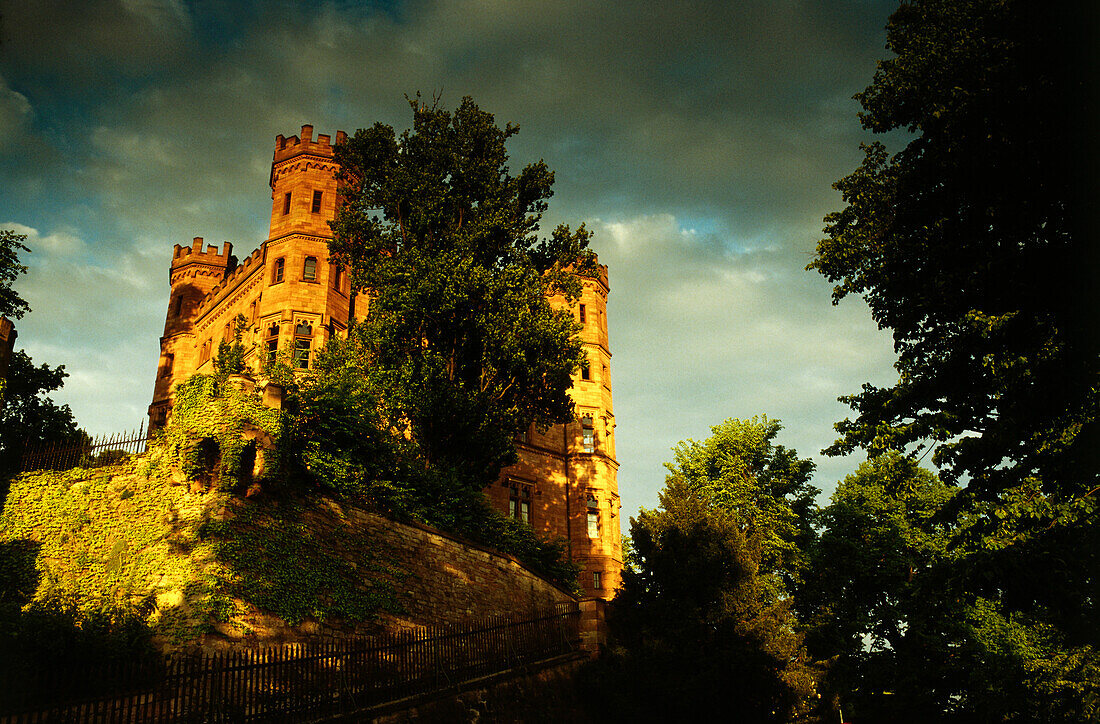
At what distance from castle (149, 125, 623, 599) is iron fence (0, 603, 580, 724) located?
615 inches

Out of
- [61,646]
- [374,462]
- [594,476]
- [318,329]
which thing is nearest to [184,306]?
[318,329]

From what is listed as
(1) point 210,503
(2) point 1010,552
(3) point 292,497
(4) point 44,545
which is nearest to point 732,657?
(2) point 1010,552

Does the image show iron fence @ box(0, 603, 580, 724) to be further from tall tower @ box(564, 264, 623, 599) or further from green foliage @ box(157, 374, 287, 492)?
tall tower @ box(564, 264, 623, 599)

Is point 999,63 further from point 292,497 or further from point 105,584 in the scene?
point 105,584

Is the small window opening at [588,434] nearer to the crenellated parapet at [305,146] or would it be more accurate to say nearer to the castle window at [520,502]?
the castle window at [520,502]

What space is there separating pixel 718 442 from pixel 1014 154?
22.3 meters

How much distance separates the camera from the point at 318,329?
102 ft

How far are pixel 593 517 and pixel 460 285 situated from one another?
1845 centimetres

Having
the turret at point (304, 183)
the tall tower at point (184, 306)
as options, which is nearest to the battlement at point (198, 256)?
the tall tower at point (184, 306)

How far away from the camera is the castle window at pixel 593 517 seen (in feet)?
121

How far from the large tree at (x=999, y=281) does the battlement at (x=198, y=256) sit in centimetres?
3701

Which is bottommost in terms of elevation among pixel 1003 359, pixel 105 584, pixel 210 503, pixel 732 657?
pixel 732 657

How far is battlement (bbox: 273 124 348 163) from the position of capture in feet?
114

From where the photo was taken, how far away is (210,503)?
13539 mm
